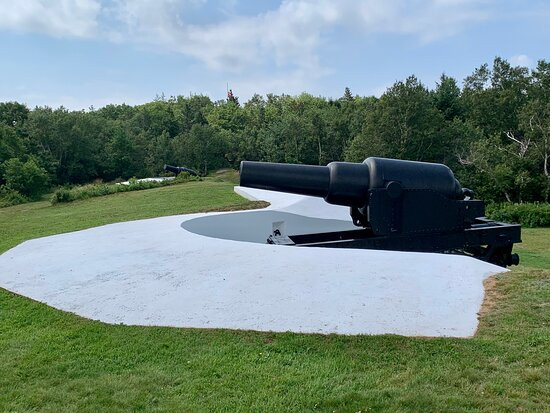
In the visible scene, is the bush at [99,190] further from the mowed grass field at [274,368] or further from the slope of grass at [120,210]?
the mowed grass field at [274,368]

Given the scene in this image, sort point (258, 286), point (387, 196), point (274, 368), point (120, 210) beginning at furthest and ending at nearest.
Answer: point (120, 210), point (387, 196), point (258, 286), point (274, 368)

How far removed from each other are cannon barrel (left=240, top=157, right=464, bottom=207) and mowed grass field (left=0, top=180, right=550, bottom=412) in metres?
1.73

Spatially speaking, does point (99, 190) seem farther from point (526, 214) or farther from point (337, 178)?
point (337, 178)

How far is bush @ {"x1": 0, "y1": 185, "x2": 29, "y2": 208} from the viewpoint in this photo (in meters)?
25.8

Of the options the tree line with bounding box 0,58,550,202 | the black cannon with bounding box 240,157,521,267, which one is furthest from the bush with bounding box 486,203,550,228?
the black cannon with bounding box 240,157,521,267

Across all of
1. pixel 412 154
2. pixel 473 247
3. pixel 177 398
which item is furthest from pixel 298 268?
pixel 412 154

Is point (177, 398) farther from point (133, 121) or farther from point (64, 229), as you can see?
point (133, 121)

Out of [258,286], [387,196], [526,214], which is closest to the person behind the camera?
[258,286]

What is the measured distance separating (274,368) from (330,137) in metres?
36.6

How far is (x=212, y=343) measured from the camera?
3416mm

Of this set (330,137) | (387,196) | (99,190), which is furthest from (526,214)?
(330,137)

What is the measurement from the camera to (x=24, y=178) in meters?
29.0

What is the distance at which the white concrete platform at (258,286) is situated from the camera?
3730mm

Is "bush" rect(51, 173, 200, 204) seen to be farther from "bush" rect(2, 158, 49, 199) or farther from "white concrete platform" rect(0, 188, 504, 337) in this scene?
"white concrete platform" rect(0, 188, 504, 337)
